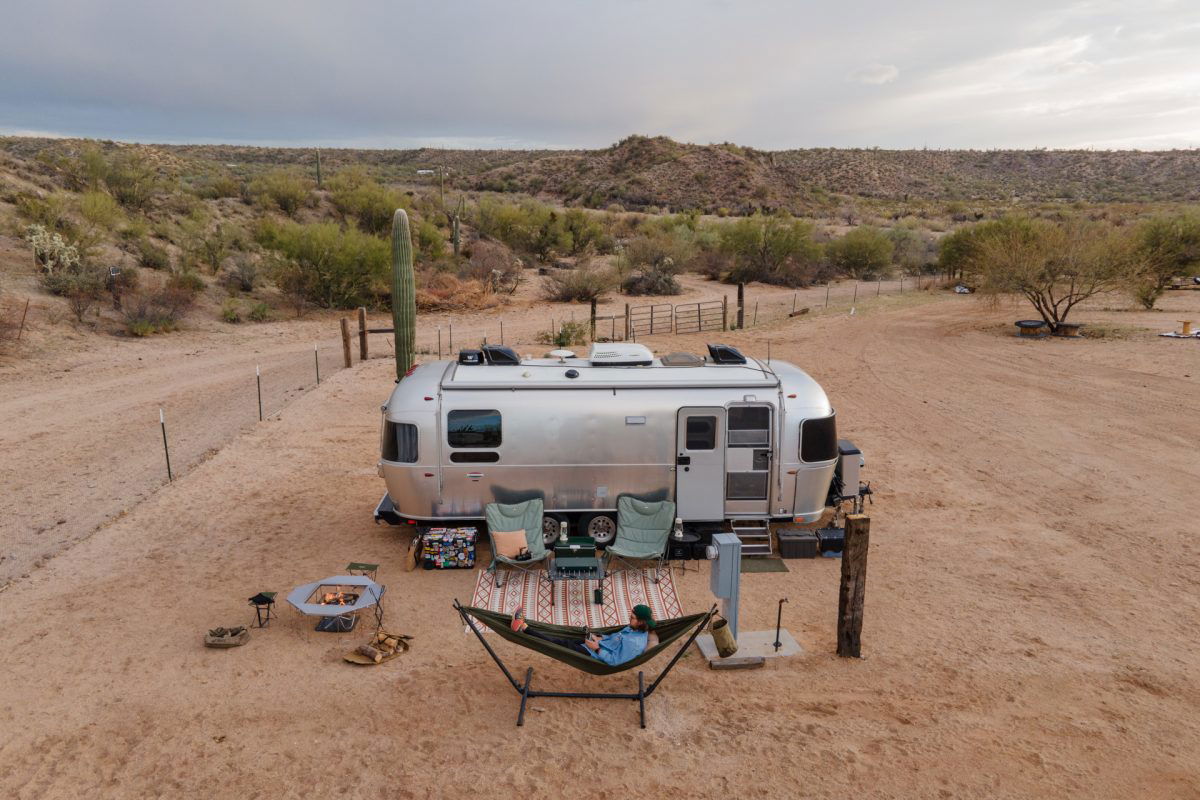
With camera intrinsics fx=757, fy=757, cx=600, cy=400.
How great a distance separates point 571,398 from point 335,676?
157 inches

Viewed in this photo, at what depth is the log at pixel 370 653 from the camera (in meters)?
7.08

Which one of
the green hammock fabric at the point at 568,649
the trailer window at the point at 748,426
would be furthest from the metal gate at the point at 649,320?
the green hammock fabric at the point at 568,649

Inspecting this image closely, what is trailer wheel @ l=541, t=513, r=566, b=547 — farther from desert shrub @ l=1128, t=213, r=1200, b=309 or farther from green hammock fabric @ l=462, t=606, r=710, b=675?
desert shrub @ l=1128, t=213, r=1200, b=309

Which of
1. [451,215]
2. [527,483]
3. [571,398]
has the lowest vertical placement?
[527,483]

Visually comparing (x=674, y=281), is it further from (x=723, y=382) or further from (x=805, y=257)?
(x=723, y=382)

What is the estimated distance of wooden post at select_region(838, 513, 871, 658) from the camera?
23.2 ft

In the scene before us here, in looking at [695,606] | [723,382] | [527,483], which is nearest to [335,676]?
[527,483]

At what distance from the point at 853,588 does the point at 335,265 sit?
24962mm

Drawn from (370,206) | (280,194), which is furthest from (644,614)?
(280,194)

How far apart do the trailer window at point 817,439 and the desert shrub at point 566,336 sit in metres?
13.6

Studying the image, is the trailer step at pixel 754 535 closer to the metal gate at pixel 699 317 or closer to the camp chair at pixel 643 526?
the camp chair at pixel 643 526

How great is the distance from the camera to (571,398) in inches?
360

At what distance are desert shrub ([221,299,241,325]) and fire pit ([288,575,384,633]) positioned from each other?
65.8 ft

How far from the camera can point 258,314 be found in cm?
2614
